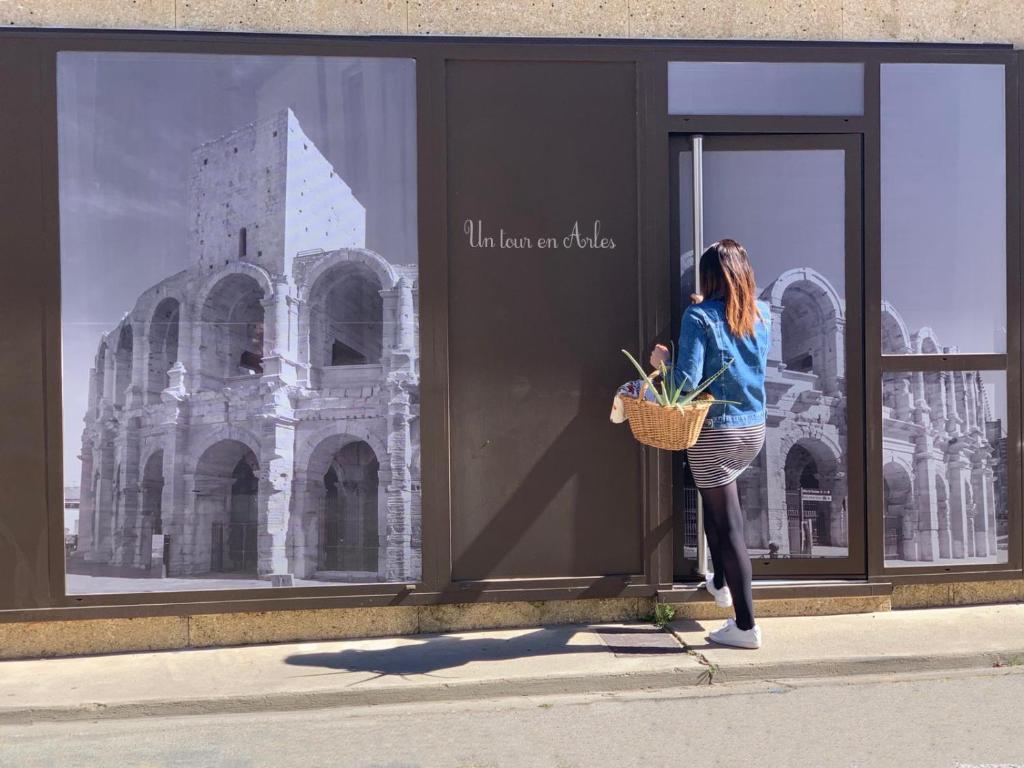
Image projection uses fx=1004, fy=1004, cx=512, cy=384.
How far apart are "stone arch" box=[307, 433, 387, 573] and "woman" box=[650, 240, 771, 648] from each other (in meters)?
1.76

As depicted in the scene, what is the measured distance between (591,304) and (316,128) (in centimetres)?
187

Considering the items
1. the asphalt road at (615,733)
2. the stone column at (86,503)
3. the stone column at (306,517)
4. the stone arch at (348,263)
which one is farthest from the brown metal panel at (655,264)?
the stone column at (86,503)

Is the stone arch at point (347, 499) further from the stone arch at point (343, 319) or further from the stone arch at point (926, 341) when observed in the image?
the stone arch at point (926, 341)

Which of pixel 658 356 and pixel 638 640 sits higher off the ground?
pixel 658 356

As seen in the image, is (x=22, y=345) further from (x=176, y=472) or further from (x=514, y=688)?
→ (x=514, y=688)

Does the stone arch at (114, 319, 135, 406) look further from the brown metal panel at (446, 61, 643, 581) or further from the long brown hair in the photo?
the long brown hair

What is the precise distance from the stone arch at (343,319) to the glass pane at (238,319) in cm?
1

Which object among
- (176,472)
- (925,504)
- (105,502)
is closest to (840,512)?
(925,504)

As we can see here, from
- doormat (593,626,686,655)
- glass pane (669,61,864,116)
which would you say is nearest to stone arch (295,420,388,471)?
doormat (593,626,686,655)

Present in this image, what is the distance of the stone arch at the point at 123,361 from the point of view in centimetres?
559

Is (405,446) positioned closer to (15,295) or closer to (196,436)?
(196,436)

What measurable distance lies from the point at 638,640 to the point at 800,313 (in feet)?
7.09

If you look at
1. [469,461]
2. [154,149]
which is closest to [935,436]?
[469,461]

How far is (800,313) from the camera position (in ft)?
19.7
